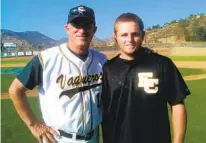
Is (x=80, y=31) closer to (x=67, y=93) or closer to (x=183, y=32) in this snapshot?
(x=67, y=93)

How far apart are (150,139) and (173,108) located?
31 cm

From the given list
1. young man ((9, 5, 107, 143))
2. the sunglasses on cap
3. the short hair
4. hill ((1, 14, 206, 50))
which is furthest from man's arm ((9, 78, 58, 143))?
hill ((1, 14, 206, 50))

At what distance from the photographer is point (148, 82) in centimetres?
283

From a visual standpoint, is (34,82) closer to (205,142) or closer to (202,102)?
(205,142)

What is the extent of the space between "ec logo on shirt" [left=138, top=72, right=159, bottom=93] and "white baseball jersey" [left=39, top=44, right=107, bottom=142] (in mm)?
476

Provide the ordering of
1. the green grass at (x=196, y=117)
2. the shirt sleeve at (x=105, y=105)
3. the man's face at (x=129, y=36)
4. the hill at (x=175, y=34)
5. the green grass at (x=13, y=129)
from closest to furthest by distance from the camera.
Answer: the man's face at (x=129, y=36) < the shirt sleeve at (x=105, y=105) < the green grass at (x=196, y=117) < the green grass at (x=13, y=129) < the hill at (x=175, y=34)

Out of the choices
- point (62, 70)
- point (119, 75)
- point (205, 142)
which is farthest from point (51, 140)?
point (205, 142)

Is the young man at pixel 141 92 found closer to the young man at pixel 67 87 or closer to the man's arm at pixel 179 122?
the man's arm at pixel 179 122

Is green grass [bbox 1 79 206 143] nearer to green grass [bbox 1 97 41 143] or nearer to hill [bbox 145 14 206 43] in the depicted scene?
green grass [bbox 1 97 41 143]

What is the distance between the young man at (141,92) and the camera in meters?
2.84

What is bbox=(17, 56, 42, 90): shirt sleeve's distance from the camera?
302 centimetres

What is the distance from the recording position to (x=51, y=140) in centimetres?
304

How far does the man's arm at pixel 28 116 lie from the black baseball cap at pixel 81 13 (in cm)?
71

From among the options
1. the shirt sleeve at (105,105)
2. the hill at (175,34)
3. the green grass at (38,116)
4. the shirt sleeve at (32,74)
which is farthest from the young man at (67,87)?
the hill at (175,34)
